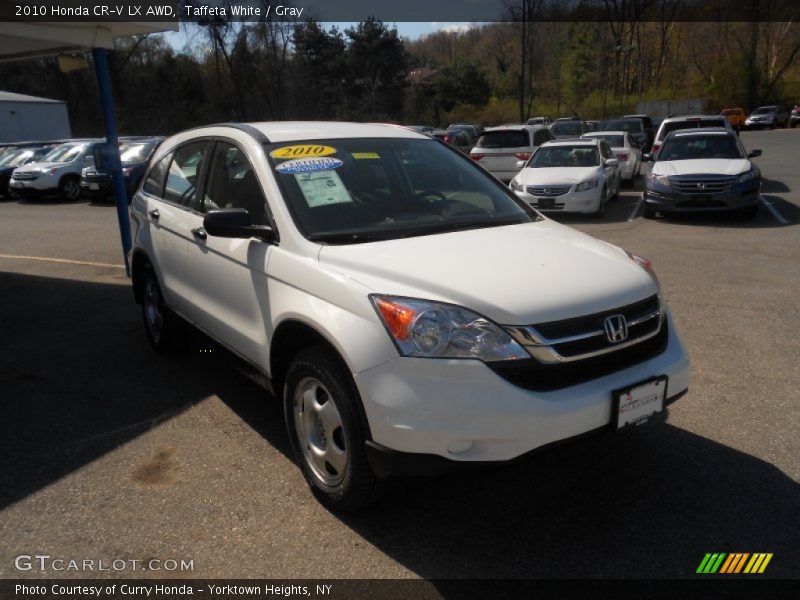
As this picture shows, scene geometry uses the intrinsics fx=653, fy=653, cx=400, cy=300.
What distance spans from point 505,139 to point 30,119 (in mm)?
27698

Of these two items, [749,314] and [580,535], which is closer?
[580,535]

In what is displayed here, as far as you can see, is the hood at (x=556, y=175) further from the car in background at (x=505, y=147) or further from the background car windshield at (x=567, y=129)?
the background car windshield at (x=567, y=129)

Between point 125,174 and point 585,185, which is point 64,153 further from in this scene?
point 585,185

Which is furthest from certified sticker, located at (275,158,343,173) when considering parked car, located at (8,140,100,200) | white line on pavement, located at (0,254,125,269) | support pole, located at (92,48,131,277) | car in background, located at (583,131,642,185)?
parked car, located at (8,140,100,200)

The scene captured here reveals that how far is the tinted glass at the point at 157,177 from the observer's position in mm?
5090

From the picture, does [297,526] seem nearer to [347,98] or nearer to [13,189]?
[13,189]

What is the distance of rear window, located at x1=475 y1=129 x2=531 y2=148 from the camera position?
54.6 feet

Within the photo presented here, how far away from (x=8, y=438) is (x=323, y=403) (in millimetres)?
2354

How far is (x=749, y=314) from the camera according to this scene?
6.11 meters

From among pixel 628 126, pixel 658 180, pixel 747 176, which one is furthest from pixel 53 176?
pixel 628 126

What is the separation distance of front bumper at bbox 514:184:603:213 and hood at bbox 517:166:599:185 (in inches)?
9.1

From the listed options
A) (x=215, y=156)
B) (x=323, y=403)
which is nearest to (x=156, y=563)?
(x=323, y=403)

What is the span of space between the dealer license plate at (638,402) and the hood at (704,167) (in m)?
9.20

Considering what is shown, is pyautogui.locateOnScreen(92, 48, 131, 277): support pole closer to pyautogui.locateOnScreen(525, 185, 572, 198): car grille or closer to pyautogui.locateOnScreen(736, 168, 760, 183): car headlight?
pyautogui.locateOnScreen(525, 185, 572, 198): car grille
